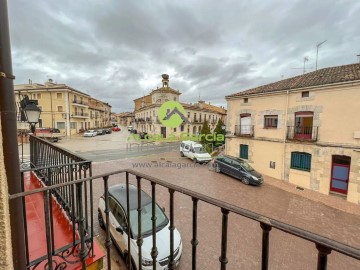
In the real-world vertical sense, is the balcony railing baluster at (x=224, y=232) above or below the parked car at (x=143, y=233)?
above

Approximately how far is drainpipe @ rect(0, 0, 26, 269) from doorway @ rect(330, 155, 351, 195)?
1343 centimetres

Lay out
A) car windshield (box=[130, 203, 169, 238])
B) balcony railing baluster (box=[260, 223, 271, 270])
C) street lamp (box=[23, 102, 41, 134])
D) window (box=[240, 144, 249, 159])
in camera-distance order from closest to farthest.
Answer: balcony railing baluster (box=[260, 223, 271, 270]) < car windshield (box=[130, 203, 169, 238]) < street lamp (box=[23, 102, 41, 134]) < window (box=[240, 144, 249, 159])

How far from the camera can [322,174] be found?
1073 centimetres

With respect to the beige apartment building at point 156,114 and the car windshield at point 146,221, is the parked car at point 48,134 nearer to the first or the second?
the beige apartment building at point 156,114

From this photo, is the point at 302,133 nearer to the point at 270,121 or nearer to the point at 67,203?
the point at 270,121

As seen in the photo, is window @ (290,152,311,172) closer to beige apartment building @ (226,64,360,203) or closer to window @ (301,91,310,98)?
beige apartment building @ (226,64,360,203)

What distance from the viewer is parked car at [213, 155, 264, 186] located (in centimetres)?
1109

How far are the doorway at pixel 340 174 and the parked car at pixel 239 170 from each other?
3.84 meters

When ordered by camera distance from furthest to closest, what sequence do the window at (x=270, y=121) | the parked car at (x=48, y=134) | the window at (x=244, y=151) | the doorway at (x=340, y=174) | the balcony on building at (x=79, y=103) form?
the balcony on building at (x=79, y=103) → the parked car at (x=48, y=134) → the window at (x=244, y=151) → the window at (x=270, y=121) → the doorway at (x=340, y=174)

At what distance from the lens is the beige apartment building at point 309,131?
9719 millimetres

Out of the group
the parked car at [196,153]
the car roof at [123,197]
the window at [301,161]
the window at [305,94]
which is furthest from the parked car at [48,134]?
the window at [305,94]

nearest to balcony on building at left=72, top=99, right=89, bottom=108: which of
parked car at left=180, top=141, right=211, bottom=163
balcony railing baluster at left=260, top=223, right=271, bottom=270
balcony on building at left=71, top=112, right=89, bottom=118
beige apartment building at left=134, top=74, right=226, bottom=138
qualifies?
balcony on building at left=71, top=112, right=89, bottom=118

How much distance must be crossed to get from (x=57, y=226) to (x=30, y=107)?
4.48m

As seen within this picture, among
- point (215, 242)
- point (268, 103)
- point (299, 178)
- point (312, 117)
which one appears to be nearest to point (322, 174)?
point (299, 178)
